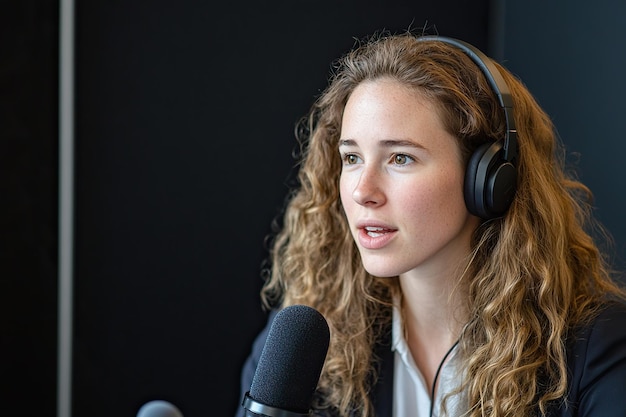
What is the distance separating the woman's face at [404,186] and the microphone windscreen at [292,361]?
12.1 inches

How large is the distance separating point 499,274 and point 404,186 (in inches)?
9.6

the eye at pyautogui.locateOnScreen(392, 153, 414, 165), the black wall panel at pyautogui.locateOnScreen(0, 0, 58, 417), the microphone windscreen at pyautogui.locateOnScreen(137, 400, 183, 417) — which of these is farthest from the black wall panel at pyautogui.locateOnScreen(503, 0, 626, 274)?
the microphone windscreen at pyautogui.locateOnScreen(137, 400, 183, 417)

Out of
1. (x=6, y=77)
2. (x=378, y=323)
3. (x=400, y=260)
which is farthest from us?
(x=6, y=77)

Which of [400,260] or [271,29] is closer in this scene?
[400,260]

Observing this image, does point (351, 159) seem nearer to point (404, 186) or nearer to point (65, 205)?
point (404, 186)

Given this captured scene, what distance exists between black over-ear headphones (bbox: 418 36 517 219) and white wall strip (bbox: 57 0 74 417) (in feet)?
3.25

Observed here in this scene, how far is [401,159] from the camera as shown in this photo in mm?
1358

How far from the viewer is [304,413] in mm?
971

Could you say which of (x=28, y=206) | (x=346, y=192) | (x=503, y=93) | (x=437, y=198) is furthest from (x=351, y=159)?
(x=28, y=206)

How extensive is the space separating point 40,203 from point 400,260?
0.98 metres

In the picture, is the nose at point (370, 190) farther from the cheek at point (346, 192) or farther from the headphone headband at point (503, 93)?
the headphone headband at point (503, 93)

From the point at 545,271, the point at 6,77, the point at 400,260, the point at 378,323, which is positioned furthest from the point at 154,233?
the point at 545,271

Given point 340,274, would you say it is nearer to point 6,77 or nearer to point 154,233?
point 154,233

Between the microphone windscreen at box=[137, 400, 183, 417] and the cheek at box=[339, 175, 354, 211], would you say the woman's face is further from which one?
the microphone windscreen at box=[137, 400, 183, 417]
